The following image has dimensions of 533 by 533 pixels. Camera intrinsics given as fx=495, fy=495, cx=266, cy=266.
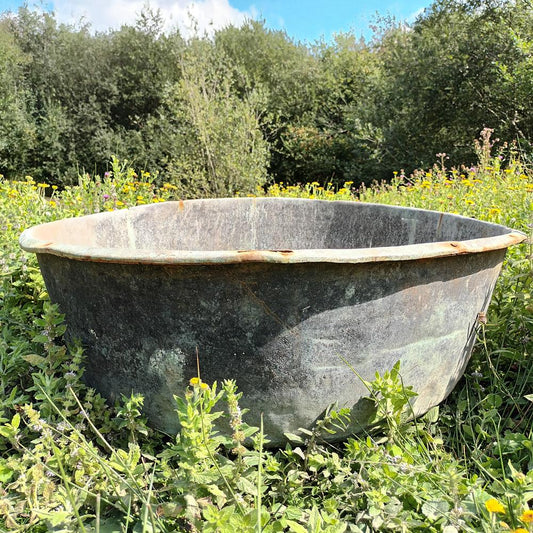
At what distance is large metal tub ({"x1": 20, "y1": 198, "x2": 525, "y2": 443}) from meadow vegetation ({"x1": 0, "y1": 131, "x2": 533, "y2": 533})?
0.07 metres

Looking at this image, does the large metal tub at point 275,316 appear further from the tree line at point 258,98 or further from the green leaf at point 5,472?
the tree line at point 258,98

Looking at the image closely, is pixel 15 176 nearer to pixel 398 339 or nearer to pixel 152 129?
pixel 152 129

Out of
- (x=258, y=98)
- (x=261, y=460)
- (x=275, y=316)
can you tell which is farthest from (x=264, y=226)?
(x=258, y=98)

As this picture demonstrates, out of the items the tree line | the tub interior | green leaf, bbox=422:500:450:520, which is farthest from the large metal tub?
the tree line

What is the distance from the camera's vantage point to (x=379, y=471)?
139 cm

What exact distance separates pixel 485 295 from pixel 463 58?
1017cm

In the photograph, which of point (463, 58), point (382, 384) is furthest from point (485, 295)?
point (463, 58)

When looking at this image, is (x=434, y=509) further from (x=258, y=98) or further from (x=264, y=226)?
(x=258, y=98)

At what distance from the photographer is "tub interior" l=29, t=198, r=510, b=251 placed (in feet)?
7.49

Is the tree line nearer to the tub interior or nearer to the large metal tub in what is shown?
the tub interior

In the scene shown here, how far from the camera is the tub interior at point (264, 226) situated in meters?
2.28

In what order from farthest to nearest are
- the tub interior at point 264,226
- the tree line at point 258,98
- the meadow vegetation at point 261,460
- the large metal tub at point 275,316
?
the tree line at point 258,98 < the tub interior at point 264,226 < the large metal tub at point 275,316 < the meadow vegetation at point 261,460

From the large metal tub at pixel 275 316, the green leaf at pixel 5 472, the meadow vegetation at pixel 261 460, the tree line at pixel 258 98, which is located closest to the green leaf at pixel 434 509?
the meadow vegetation at pixel 261 460

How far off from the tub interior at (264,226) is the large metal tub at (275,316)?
527 millimetres
